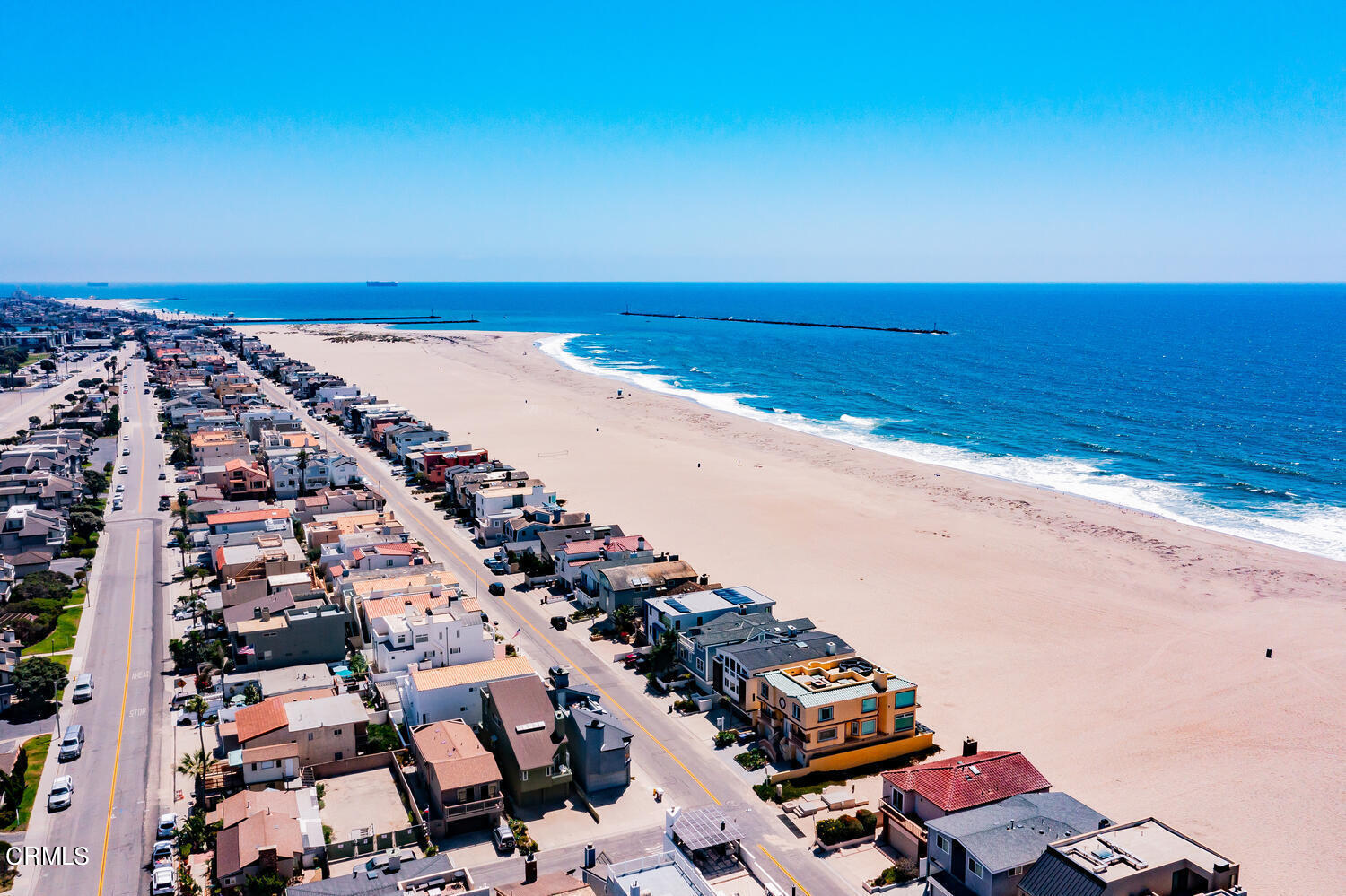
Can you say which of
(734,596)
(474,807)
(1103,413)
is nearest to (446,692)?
(474,807)

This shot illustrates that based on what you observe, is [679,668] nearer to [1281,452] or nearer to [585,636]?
[585,636]

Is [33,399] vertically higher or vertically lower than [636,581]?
higher

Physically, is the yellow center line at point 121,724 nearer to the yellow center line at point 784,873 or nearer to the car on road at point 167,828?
the car on road at point 167,828

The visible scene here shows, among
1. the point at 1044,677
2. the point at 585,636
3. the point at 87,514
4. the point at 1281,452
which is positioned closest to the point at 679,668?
the point at 585,636

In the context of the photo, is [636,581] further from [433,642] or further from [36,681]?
[36,681]

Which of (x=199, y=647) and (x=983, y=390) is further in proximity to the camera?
(x=983, y=390)

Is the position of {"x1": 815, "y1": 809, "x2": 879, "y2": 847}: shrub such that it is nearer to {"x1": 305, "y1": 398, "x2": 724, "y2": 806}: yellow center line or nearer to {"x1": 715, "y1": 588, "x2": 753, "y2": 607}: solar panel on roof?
{"x1": 305, "y1": 398, "x2": 724, "y2": 806}: yellow center line
